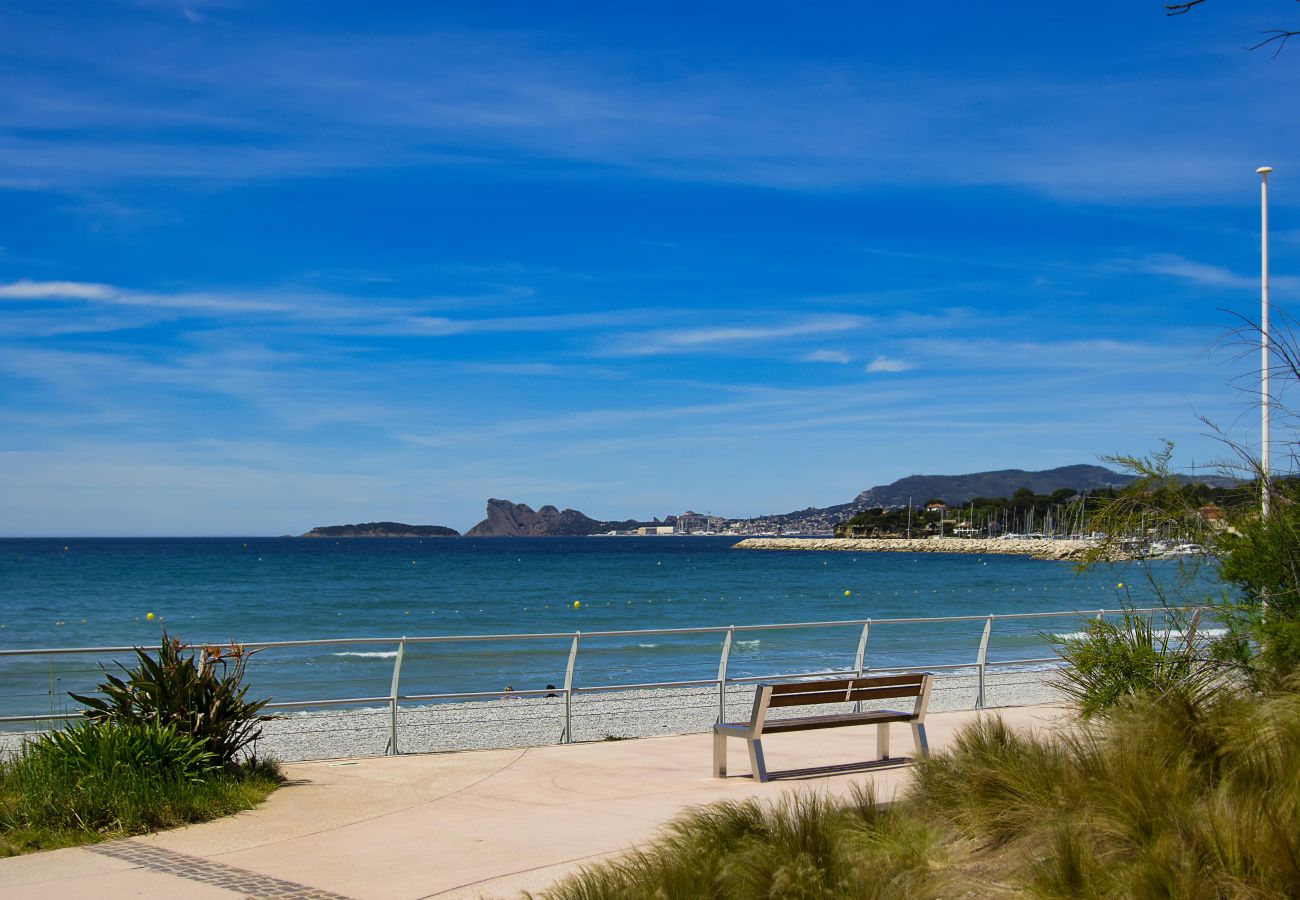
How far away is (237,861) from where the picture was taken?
729 centimetres

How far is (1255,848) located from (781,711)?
1338 centimetres

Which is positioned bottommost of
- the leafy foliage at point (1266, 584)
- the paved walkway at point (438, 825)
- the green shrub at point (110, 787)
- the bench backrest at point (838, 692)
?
the paved walkway at point (438, 825)

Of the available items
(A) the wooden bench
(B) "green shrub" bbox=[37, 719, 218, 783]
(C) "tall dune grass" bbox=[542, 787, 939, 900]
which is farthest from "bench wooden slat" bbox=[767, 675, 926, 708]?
(B) "green shrub" bbox=[37, 719, 218, 783]

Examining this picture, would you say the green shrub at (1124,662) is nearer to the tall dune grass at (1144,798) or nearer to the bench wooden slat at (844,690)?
the bench wooden slat at (844,690)

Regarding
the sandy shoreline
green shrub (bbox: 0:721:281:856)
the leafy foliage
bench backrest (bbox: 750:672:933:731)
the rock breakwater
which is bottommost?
the rock breakwater

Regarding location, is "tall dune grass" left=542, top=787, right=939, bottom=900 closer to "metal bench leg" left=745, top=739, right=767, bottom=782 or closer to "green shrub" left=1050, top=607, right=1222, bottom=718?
"metal bench leg" left=745, top=739, right=767, bottom=782

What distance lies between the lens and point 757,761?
972cm

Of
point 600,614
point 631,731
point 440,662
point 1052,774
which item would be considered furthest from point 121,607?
point 1052,774

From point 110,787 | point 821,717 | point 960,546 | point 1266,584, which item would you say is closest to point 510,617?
point 821,717

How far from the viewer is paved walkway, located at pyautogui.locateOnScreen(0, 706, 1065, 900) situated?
6.79 metres

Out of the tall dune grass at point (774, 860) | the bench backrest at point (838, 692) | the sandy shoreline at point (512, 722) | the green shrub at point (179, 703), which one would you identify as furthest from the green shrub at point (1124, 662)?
the green shrub at point (179, 703)

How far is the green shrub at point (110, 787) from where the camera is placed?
25.9 ft

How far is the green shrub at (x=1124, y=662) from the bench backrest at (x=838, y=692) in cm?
123

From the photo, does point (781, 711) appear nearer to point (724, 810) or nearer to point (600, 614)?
point (724, 810)
